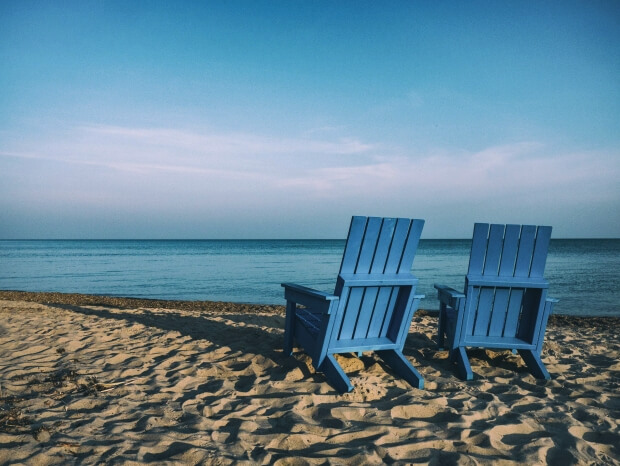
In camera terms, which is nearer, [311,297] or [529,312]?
[311,297]

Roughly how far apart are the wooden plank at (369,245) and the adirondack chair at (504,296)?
0.89m

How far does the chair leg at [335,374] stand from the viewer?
284cm

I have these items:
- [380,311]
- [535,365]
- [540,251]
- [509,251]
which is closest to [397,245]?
[380,311]

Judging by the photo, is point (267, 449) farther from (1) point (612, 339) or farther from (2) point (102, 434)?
(1) point (612, 339)

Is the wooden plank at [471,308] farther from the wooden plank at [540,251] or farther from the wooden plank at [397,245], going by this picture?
the wooden plank at [397,245]

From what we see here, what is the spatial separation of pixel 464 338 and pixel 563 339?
230cm

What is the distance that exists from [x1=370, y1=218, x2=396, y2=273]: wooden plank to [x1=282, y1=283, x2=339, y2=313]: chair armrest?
43cm

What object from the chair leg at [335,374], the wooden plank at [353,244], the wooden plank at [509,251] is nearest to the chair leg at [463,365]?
the wooden plank at [509,251]

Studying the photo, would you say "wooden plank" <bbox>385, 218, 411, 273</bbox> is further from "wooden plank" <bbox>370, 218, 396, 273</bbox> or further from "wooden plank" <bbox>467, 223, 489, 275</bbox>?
"wooden plank" <bbox>467, 223, 489, 275</bbox>

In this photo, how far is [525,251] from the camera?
3.33m

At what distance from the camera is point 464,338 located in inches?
136

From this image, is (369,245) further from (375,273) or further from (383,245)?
(375,273)

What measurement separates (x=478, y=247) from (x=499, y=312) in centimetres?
67

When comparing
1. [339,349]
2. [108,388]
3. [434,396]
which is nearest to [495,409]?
[434,396]
